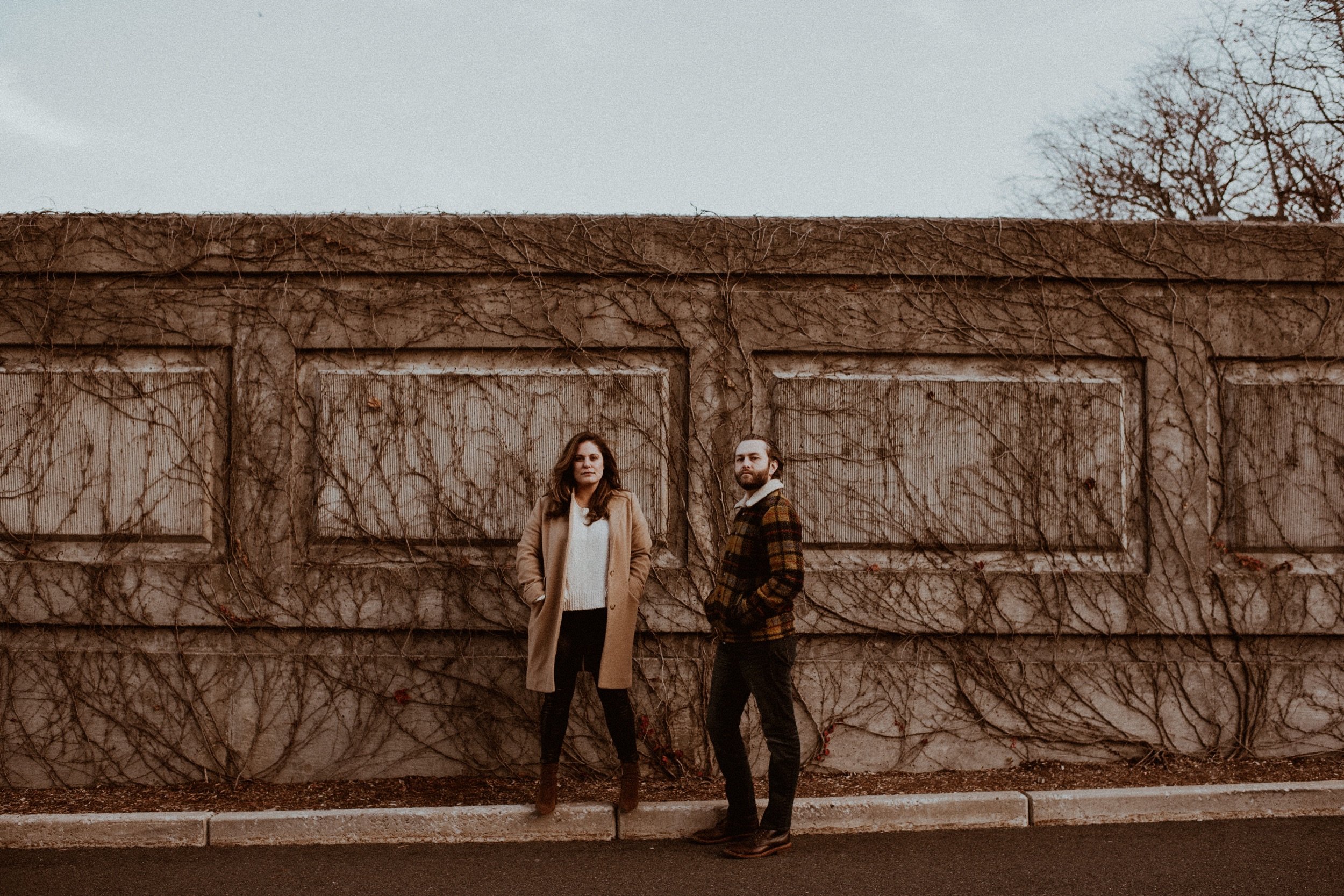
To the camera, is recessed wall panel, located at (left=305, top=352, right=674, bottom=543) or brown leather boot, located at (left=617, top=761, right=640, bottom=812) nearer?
brown leather boot, located at (left=617, top=761, right=640, bottom=812)

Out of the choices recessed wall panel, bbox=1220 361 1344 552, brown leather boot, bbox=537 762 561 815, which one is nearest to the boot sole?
brown leather boot, bbox=537 762 561 815

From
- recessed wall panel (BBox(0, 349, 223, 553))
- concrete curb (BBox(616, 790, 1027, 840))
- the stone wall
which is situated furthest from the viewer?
recessed wall panel (BBox(0, 349, 223, 553))

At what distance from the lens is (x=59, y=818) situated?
189 inches

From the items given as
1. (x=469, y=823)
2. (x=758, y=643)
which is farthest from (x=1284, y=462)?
(x=469, y=823)

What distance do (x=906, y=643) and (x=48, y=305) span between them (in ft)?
17.8

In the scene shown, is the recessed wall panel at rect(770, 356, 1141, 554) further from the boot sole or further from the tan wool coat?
the boot sole

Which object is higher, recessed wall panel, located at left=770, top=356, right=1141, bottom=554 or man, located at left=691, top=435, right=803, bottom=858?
recessed wall panel, located at left=770, top=356, right=1141, bottom=554

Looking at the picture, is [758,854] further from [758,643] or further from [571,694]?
[571,694]

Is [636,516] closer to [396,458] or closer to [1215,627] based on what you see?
[396,458]

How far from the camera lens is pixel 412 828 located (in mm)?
4781

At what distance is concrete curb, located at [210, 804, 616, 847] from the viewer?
188 inches

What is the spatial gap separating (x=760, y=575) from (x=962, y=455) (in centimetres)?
200

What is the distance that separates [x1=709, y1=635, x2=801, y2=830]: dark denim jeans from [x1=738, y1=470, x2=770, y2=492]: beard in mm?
699

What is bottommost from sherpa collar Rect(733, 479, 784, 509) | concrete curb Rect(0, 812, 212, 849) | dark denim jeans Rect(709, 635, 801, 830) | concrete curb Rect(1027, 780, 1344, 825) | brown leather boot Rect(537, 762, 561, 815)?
concrete curb Rect(0, 812, 212, 849)
